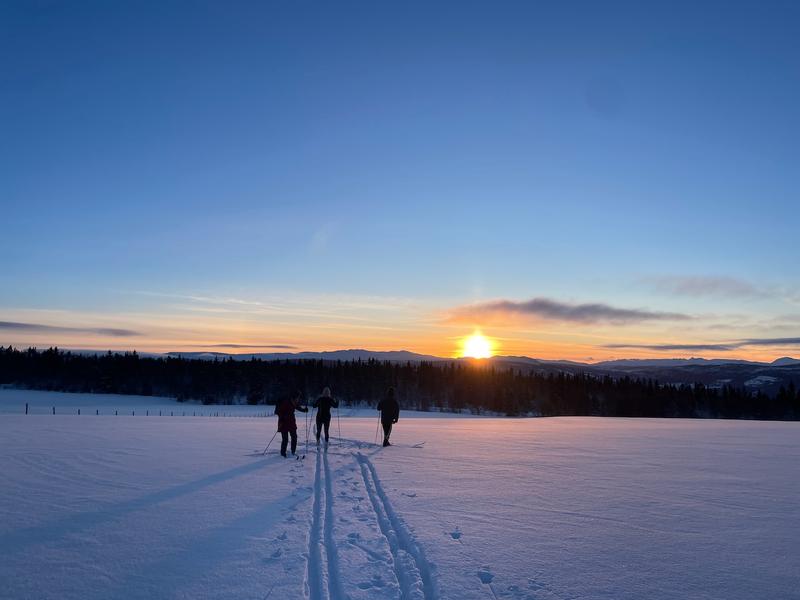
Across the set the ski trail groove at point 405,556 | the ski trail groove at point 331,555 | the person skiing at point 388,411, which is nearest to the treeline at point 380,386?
the person skiing at point 388,411

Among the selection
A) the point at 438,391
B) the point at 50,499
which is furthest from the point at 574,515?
the point at 438,391

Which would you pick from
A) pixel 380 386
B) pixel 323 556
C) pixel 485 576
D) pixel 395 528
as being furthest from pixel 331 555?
pixel 380 386

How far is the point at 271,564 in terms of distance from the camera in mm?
6145

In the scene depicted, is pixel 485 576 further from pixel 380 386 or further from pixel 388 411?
pixel 380 386

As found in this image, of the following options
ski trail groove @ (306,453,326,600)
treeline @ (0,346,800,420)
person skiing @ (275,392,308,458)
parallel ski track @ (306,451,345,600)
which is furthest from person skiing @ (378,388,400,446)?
treeline @ (0,346,800,420)

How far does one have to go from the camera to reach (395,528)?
7.70 meters

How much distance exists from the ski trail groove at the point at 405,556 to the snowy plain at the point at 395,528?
3 cm

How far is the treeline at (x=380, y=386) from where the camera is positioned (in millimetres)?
110688

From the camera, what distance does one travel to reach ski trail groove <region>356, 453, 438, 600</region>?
17.8 feet

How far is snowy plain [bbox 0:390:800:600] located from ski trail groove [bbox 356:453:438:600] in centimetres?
3

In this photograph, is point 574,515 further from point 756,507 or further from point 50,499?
point 50,499

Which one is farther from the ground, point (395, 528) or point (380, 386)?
point (395, 528)

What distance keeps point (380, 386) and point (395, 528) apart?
368 feet

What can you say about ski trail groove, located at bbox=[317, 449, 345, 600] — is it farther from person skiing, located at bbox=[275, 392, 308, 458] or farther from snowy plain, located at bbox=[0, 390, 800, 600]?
person skiing, located at bbox=[275, 392, 308, 458]
